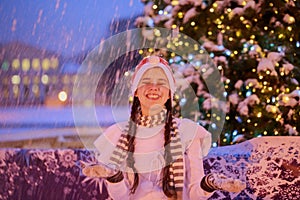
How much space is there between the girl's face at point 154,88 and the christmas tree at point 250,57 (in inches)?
68.6

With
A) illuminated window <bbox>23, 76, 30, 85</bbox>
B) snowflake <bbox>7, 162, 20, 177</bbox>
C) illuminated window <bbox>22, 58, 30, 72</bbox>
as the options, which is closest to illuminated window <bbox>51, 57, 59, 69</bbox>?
illuminated window <bbox>22, 58, 30, 72</bbox>

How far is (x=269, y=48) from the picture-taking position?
398 centimetres

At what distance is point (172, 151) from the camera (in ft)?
7.22

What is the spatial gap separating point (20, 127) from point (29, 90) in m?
2.20

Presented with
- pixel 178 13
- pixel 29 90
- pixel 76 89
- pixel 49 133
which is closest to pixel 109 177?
pixel 76 89

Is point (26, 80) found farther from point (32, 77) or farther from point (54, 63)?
point (54, 63)

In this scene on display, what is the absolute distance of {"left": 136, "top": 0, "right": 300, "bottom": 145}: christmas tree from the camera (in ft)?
12.8

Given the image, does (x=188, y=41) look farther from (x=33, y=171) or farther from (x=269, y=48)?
(x=33, y=171)

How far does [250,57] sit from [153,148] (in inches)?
75.9

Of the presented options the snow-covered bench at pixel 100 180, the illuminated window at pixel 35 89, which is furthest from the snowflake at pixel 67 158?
the illuminated window at pixel 35 89

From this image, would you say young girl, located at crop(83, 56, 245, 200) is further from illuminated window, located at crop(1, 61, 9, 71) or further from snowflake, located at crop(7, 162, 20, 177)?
illuminated window, located at crop(1, 61, 9, 71)

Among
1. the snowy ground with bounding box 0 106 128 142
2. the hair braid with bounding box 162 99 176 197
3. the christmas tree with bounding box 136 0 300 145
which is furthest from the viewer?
the snowy ground with bounding box 0 106 128 142

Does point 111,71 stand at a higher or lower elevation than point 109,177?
Answer: higher

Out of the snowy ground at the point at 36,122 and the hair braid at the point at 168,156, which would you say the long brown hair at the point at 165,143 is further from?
the snowy ground at the point at 36,122
